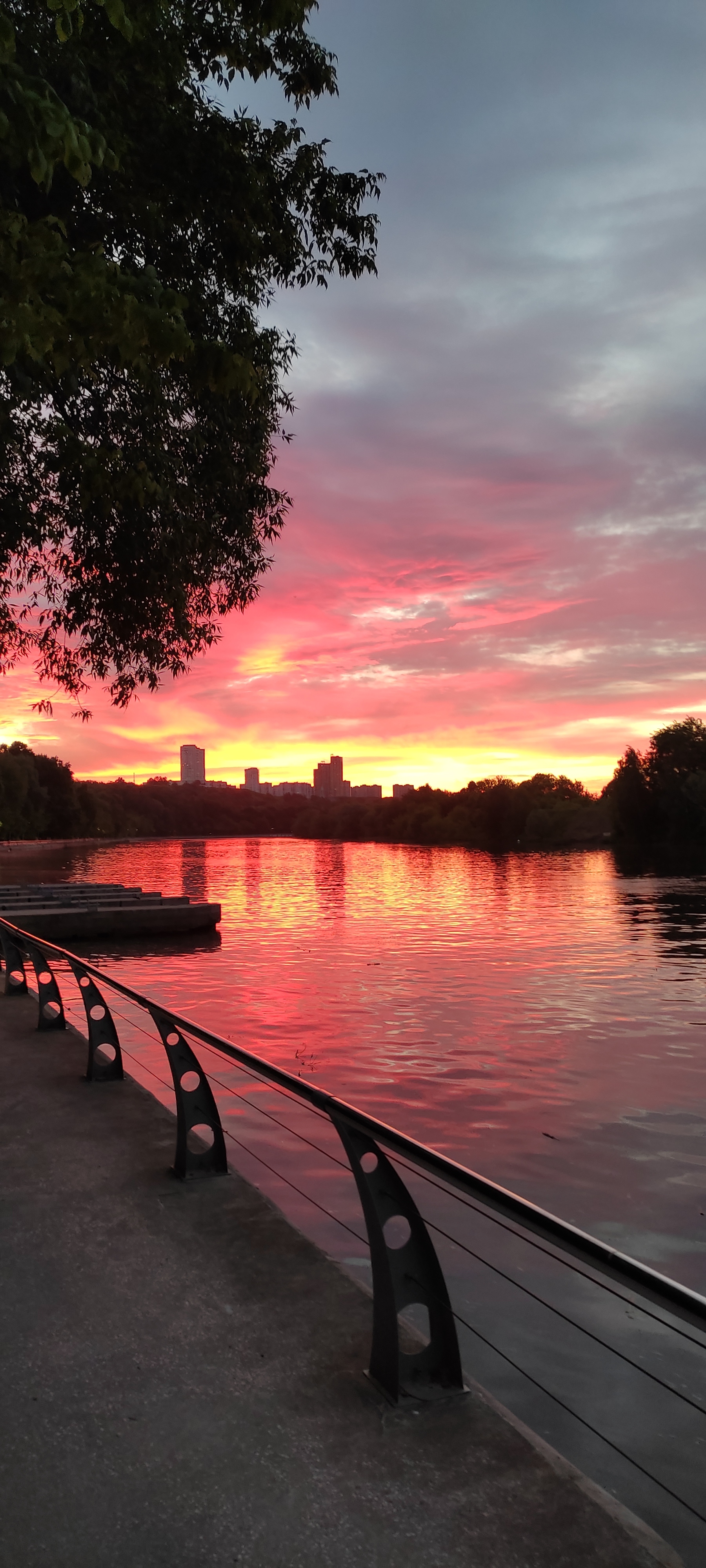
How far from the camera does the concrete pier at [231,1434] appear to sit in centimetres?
290

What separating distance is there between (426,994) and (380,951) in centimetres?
817

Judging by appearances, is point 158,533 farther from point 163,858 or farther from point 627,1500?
point 163,858

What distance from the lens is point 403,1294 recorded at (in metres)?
3.73

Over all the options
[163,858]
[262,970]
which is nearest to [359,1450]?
[262,970]

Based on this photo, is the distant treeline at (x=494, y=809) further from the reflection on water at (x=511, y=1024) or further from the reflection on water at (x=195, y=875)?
the reflection on water at (x=511, y=1024)

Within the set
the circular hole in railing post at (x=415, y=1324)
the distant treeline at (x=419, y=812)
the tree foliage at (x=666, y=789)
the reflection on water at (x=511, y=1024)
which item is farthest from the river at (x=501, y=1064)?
the distant treeline at (x=419, y=812)

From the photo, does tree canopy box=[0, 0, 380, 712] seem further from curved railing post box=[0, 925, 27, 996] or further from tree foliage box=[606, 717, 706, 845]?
tree foliage box=[606, 717, 706, 845]

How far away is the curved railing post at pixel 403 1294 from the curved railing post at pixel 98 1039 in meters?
5.01

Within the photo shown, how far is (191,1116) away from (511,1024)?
42.0 feet

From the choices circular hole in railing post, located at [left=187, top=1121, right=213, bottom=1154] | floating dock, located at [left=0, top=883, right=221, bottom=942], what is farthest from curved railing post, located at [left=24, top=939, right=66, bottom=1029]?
floating dock, located at [left=0, top=883, right=221, bottom=942]

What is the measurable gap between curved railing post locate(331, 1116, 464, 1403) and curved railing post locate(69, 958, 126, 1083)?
16.4 feet

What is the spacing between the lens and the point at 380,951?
2947cm

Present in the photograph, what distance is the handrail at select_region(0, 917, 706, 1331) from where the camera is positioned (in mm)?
2479

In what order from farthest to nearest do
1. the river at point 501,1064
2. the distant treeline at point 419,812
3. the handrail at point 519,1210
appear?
the distant treeline at point 419,812, the river at point 501,1064, the handrail at point 519,1210
